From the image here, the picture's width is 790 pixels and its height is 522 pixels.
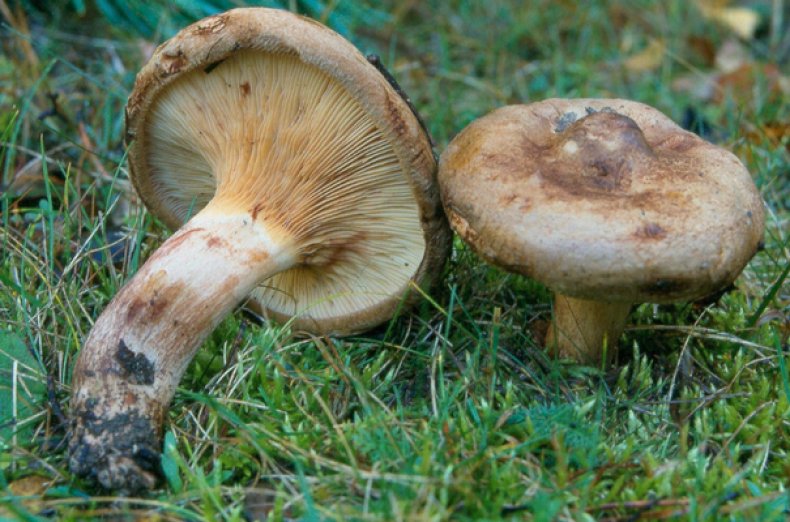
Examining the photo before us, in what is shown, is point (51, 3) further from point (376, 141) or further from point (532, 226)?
point (532, 226)

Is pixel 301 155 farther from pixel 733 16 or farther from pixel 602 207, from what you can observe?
pixel 733 16

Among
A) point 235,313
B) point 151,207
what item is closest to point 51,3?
point 151,207

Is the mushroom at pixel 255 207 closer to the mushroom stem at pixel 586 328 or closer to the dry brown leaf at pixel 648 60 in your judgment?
the mushroom stem at pixel 586 328

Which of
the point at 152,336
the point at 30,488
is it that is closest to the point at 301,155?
the point at 152,336

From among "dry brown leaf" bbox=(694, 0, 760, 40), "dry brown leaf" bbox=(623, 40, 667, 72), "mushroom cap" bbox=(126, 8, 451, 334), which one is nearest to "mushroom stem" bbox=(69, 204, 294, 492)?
"mushroom cap" bbox=(126, 8, 451, 334)

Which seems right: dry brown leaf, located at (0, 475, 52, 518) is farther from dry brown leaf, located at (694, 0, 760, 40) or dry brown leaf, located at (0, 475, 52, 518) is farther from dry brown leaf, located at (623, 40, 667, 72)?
dry brown leaf, located at (694, 0, 760, 40)

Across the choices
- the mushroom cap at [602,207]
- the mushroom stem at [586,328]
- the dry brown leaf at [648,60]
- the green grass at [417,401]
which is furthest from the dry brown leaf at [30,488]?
the dry brown leaf at [648,60]
